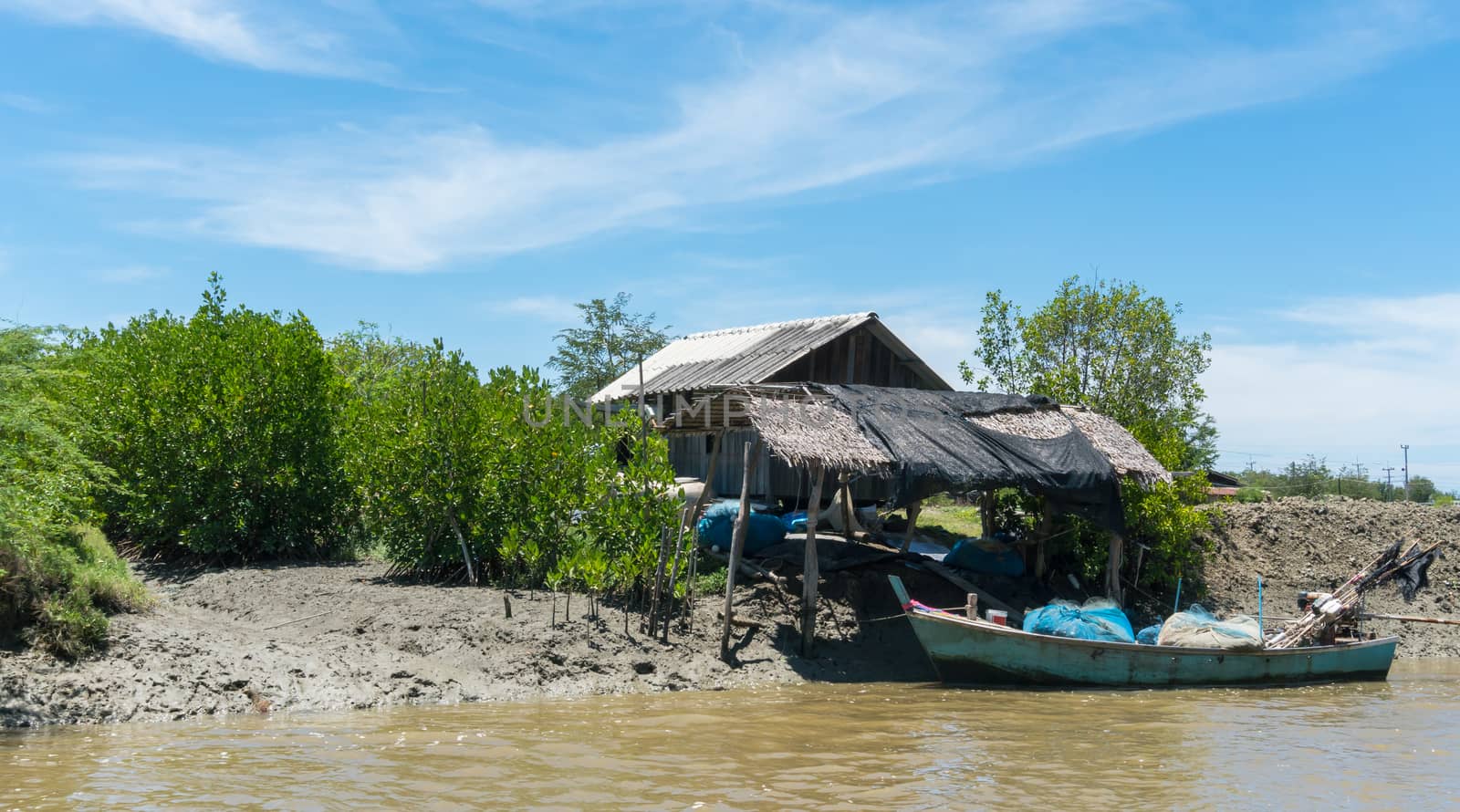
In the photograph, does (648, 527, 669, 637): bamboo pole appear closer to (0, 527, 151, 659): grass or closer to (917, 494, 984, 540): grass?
(0, 527, 151, 659): grass

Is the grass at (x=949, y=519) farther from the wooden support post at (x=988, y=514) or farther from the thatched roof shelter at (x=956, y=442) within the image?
the thatched roof shelter at (x=956, y=442)

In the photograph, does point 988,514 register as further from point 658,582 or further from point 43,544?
point 43,544

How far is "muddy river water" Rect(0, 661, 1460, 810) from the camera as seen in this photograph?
7.48 meters

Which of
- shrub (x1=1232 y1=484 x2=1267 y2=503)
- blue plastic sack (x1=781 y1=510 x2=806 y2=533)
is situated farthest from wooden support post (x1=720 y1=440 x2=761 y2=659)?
shrub (x1=1232 y1=484 x2=1267 y2=503)

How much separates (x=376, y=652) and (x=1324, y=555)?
1611 cm

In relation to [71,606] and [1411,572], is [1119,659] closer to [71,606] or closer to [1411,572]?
[1411,572]

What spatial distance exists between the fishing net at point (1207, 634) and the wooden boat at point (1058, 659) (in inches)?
4.0

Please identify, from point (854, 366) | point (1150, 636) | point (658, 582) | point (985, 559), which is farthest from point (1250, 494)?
point (658, 582)

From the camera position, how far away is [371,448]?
14.4m

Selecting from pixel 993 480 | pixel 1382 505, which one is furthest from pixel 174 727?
pixel 1382 505

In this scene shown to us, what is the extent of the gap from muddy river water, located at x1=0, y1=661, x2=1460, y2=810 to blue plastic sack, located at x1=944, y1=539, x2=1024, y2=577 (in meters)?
3.87

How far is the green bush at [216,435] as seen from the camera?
14.5m

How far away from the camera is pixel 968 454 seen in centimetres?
1320

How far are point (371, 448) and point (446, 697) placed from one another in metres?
4.84
